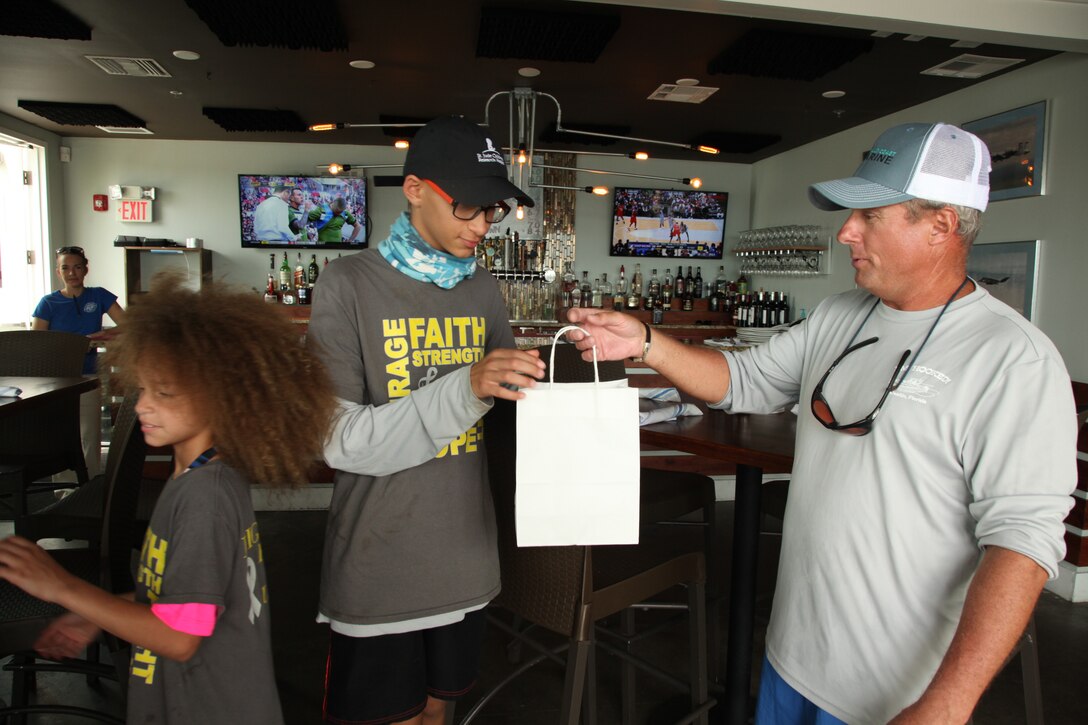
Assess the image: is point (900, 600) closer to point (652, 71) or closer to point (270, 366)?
point (270, 366)

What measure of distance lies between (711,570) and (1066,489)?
1.90m

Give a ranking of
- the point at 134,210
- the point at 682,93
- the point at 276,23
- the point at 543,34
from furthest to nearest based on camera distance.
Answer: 1. the point at 134,210
2. the point at 682,93
3. the point at 543,34
4. the point at 276,23

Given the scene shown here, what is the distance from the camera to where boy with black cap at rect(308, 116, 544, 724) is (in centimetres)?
130

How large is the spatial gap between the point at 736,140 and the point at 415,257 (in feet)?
19.2

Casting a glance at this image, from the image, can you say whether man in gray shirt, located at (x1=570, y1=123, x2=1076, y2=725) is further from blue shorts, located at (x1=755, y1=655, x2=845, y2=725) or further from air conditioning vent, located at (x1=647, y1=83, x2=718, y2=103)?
air conditioning vent, located at (x1=647, y1=83, x2=718, y2=103)

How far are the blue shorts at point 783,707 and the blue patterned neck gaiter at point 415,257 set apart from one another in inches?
38.1

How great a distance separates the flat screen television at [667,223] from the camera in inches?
294

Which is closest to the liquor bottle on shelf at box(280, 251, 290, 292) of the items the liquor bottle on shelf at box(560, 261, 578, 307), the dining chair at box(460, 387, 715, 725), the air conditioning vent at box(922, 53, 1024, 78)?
the liquor bottle on shelf at box(560, 261, 578, 307)

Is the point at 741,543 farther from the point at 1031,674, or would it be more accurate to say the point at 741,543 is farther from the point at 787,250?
the point at 787,250

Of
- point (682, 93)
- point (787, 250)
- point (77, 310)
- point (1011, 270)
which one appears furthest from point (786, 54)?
point (77, 310)

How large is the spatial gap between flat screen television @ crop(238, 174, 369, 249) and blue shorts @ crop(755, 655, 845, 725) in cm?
655

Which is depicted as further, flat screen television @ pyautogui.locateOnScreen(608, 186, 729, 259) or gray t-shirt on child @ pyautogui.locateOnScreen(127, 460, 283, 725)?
flat screen television @ pyautogui.locateOnScreen(608, 186, 729, 259)

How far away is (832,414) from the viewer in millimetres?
1213

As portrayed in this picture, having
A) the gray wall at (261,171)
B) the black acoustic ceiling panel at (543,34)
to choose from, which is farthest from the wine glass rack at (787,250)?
the black acoustic ceiling panel at (543,34)
